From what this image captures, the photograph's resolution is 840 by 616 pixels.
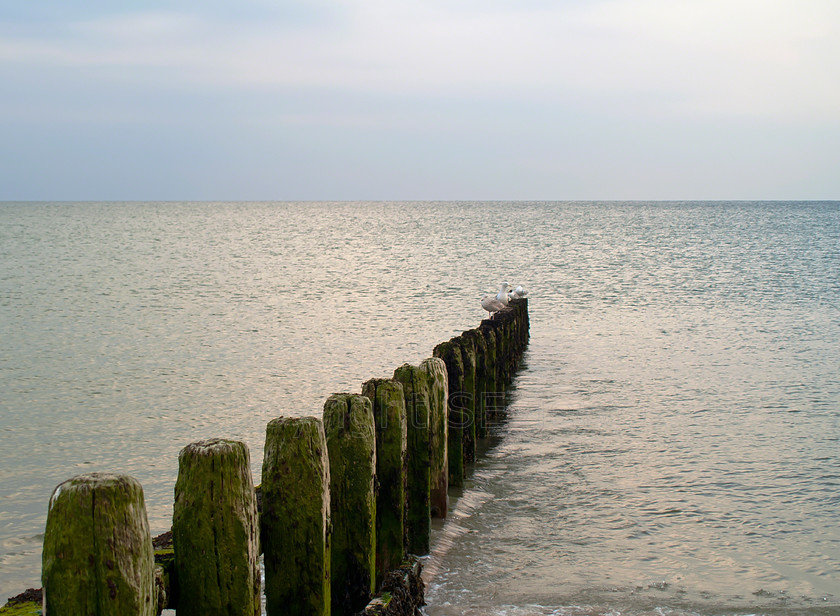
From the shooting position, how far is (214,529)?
2.72 metres

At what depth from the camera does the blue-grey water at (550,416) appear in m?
5.24

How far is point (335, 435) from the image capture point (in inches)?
A: 144

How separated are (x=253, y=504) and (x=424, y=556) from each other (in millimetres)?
2532

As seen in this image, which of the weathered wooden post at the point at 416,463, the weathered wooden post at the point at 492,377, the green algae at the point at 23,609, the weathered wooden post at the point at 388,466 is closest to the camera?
the green algae at the point at 23,609

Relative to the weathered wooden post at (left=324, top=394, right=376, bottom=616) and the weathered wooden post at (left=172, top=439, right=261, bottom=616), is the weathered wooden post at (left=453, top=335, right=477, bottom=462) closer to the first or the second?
the weathered wooden post at (left=324, top=394, right=376, bottom=616)

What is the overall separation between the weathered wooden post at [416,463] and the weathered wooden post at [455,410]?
1464 mm

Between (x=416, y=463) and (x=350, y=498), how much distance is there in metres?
1.36

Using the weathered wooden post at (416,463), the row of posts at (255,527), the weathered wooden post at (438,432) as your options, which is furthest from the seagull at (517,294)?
the row of posts at (255,527)

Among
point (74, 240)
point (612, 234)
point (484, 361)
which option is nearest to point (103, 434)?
point (484, 361)

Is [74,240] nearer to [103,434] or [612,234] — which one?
[612,234]

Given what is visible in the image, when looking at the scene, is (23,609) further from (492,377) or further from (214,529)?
(492,377)

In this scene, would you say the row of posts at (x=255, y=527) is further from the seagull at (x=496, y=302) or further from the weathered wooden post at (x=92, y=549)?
the seagull at (x=496, y=302)

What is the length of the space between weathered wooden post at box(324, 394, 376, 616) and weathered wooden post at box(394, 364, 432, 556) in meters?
1.22

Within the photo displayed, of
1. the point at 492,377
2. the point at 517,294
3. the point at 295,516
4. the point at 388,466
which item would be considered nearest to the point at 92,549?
the point at 295,516
